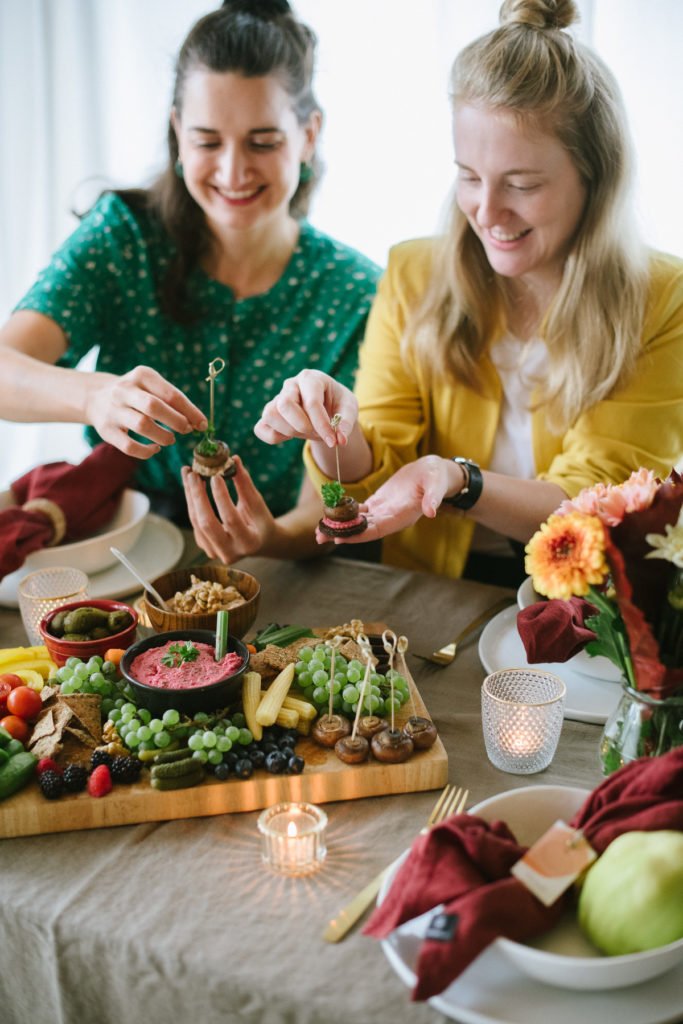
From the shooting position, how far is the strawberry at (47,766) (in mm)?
1258

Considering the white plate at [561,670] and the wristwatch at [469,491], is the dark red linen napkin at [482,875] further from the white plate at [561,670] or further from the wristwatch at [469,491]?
the wristwatch at [469,491]

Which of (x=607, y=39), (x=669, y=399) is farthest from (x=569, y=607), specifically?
(x=607, y=39)

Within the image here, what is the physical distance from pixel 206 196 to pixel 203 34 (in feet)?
1.10

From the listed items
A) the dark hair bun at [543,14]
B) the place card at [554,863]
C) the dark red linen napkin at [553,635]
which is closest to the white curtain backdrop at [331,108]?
the dark hair bun at [543,14]

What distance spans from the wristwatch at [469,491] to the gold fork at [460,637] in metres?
0.21

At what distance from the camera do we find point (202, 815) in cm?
125

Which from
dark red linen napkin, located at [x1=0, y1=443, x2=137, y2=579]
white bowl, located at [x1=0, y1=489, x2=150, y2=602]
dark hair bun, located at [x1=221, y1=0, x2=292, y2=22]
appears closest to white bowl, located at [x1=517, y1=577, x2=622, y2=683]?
white bowl, located at [x1=0, y1=489, x2=150, y2=602]

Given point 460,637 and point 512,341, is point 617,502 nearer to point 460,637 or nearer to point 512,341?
point 460,637

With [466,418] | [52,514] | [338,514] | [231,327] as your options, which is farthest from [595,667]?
[231,327]

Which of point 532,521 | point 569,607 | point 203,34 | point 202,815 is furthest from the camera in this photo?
point 203,34

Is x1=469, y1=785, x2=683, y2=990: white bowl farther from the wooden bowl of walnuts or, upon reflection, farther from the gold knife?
the wooden bowl of walnuts

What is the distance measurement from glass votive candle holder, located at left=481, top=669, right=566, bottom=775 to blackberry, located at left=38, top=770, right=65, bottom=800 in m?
0.56

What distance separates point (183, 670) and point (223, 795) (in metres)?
0.19

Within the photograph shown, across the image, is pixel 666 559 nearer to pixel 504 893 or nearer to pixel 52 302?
pixel 504 893
